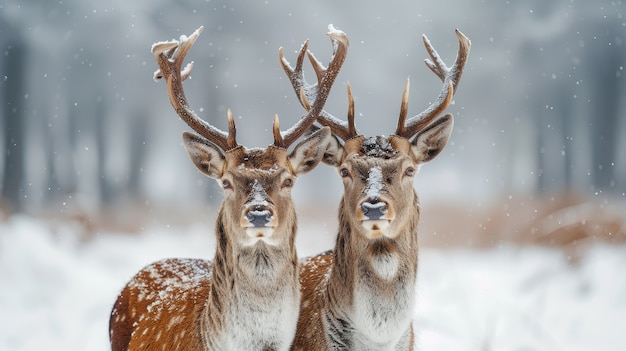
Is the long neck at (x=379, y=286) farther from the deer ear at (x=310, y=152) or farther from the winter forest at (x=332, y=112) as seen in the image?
the winter forest at (x=332, y=112)

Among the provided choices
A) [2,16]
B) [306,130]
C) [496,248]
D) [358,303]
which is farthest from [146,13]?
[358,303]

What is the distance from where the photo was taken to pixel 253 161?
4.57 m

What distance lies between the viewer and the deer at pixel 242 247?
430cm

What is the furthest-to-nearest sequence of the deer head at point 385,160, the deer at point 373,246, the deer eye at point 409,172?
the deer eye at point 409,172 → the deer at point 373,246 → the deer head at point 385,160

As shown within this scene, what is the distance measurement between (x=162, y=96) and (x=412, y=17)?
A: 5.01m

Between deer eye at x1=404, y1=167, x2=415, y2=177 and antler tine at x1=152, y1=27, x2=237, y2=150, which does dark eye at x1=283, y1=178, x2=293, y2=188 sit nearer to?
antler tine at x1=152, y1=27, x2=237, y2=150

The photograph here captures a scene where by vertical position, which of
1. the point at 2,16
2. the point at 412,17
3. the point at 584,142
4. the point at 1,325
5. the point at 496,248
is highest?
the point at 412,17

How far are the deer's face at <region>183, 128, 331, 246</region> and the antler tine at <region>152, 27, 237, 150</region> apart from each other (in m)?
0.12

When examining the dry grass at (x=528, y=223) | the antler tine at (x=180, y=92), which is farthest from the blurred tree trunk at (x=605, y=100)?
the antler tine at (x=180, y=92)

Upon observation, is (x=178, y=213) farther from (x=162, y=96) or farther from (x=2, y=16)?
(x=2, y=16)

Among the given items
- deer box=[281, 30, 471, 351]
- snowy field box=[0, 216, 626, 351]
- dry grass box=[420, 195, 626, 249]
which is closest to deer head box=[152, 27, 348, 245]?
deer box=[281, 30, 471, 351]

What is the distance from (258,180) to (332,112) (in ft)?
22.4

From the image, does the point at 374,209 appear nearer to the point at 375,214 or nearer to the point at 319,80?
the point at 375,214

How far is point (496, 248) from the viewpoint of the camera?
39.9 feet
